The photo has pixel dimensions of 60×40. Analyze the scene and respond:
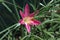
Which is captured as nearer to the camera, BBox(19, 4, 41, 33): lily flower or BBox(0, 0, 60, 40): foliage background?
BBox(19, 4, 41, 33): lily flower

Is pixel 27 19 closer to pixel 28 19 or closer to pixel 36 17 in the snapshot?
pixel 28 19

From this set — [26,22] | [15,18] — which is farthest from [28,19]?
[15,18]

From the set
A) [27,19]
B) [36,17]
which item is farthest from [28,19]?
[36,17]

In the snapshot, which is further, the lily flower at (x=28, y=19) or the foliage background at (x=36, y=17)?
the foliage background at (x=36, y=17)

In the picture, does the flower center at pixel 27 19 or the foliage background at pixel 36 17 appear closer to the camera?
the flower center at pixel 27 19

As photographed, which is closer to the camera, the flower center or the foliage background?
the flower center

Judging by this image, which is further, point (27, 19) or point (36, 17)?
point (36, 17)

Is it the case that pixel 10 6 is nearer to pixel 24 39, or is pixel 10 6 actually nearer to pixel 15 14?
pixel 15 14

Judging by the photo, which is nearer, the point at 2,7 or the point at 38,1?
the point at 2,7
